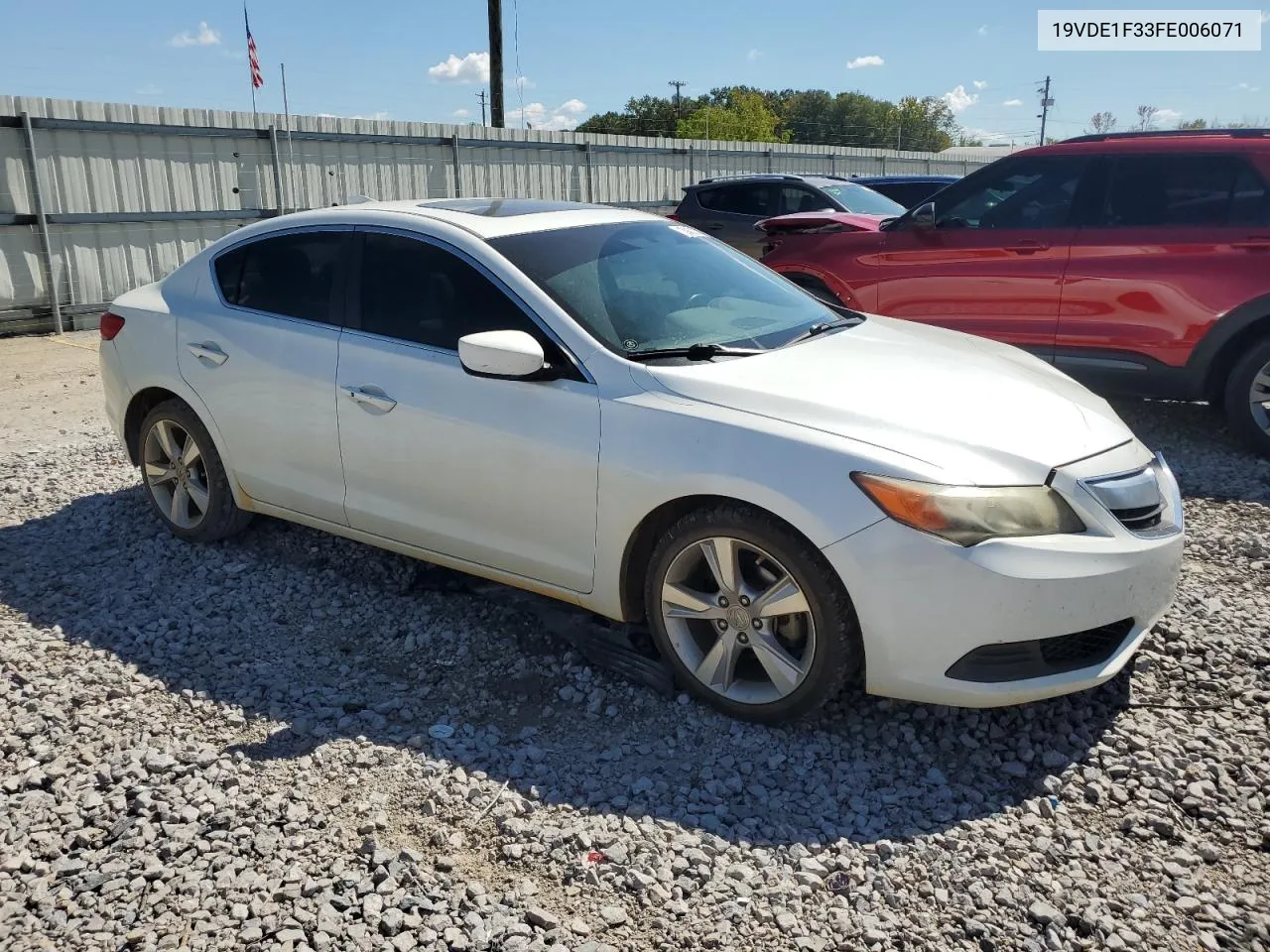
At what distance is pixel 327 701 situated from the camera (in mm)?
3766

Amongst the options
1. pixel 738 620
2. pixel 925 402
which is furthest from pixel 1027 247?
pixel 738 620

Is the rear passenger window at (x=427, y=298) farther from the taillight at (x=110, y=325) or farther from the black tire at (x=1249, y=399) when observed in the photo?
the black tire at (x=1249, y=399)

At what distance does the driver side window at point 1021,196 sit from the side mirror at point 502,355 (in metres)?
4.68

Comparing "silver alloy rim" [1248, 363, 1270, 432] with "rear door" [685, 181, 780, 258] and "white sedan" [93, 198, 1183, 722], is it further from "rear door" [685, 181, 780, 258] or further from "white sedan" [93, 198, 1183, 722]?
"rear door" [685, 181, 780, 258]

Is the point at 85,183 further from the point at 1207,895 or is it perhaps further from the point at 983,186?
the point at 1207,895

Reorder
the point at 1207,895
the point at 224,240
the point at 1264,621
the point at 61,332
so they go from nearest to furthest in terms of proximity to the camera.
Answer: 1. the point at 1207,895
2. the point at 1264,621
3. the point at 224,240
4. the point at 61,332

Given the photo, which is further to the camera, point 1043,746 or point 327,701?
point 327,701

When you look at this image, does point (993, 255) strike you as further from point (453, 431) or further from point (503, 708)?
point (503, 708)

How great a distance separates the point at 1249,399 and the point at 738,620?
446cm

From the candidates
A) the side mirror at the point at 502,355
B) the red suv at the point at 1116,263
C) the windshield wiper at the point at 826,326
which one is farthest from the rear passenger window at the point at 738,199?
the side mirror at the point at 502,355

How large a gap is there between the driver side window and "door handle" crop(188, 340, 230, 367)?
502cm

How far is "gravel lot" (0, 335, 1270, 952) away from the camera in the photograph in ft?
8.72

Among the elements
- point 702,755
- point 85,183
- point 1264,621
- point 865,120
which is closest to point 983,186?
point 1264,621

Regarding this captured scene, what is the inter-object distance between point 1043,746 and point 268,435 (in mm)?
3287
